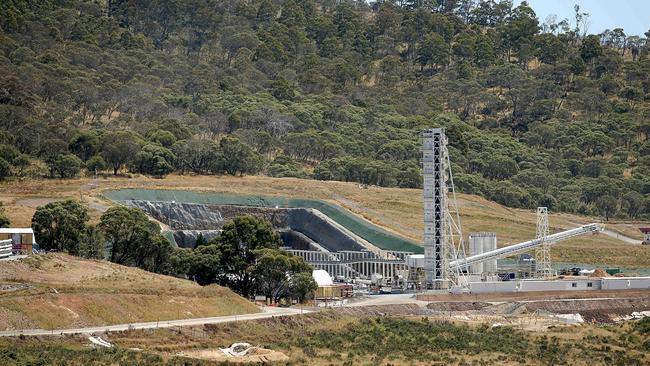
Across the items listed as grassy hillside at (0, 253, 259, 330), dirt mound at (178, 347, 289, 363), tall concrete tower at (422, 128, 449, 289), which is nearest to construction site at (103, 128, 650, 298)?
tall concrete tower at (422, 128, 449, 289)

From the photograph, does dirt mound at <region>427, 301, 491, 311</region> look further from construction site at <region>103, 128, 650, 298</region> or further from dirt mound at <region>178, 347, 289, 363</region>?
dirt mound at <region>178, 347, 289, 363</region>

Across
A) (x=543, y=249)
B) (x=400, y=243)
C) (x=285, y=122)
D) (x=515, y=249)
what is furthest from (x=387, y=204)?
(x=285, y=122)

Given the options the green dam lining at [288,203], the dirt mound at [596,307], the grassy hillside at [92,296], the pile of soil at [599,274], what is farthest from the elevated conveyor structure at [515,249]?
the grassy hillside at [92,296]

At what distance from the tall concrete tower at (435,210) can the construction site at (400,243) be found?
0.07 m

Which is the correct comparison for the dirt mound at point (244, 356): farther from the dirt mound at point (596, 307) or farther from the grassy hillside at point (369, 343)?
the dirt mound at point (596, 307)

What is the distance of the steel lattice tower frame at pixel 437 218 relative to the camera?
88.6 meters

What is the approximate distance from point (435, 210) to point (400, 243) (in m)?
20.1

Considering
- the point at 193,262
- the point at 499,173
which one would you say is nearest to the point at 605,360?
the point at 193,262

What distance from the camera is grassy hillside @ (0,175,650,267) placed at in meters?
112

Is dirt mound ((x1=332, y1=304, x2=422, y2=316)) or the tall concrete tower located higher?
the tall concrete tower

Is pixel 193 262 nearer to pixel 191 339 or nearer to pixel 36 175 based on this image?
pixel 191 339

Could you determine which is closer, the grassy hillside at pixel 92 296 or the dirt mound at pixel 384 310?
the grassy hillside at pixel 92 296

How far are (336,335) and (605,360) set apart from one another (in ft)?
44.4

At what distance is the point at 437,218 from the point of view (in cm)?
8900
